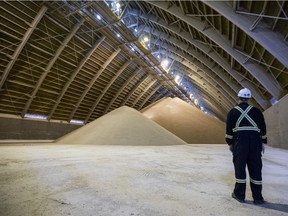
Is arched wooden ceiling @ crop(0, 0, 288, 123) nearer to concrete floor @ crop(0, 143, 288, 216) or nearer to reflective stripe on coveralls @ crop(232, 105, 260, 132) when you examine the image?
reflective stripe on coveralls @ crop(232, 105, 260, 132)

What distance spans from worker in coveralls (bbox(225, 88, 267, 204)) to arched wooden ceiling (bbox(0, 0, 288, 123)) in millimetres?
7126

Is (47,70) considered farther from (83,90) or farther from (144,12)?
(144,12)

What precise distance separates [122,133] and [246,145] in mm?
11820

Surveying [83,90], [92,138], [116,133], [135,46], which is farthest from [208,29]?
[83,90]

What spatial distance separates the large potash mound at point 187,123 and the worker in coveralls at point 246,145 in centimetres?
1888

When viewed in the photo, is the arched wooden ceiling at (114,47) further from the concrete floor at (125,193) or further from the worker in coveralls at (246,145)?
the concrete floor at (125,193)

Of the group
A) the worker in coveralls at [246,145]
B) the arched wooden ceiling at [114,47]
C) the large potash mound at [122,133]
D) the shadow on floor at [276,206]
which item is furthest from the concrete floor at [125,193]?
the large potash mound at [122,133]

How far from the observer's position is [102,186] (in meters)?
3.66

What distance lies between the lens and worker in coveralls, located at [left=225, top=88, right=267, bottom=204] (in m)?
3.21

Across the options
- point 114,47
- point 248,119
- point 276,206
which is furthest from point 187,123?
point 276,206

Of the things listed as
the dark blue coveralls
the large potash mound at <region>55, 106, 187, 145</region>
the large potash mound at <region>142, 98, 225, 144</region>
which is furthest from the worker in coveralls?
the large potash mound at <region>142, 98, 225, 144</region>

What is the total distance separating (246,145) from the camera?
130 inches

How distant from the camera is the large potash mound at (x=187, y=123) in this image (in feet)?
74.4

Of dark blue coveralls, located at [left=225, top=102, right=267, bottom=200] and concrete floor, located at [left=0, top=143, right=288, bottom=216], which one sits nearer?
concrete floor, located at [left=0, top=143, right=288, bottom=216]
